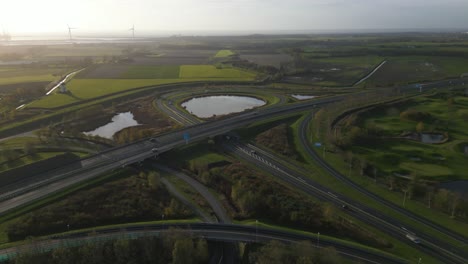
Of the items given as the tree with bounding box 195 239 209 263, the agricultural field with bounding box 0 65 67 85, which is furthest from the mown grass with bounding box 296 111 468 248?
the agricultural field with bounding box 0 65 67 85

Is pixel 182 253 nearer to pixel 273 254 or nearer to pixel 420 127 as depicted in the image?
pixel 273 254

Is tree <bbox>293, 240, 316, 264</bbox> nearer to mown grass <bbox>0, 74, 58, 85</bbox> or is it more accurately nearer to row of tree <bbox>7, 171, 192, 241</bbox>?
row of tree <bbox>7, 171, 192, 241</bbox>

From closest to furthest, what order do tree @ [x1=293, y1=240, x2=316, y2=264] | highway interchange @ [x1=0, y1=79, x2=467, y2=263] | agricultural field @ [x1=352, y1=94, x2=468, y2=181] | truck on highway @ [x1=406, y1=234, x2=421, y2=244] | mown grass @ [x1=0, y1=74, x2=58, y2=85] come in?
tree @ [x1=293, y1=240, x2=316, y2=264], truck on highway @ [x1=406, y1=234, x2=421, y2=244], highway interchange @ [x1=0, y1=79, x2=467, y2=263], agricultural field @ [x1=352, y1=94, x2=468, y2=181], mown grass @ [x1=0, y1=74, x2=58, y2=85]

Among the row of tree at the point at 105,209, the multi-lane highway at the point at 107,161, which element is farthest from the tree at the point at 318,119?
the row of tree at the point at 105,209

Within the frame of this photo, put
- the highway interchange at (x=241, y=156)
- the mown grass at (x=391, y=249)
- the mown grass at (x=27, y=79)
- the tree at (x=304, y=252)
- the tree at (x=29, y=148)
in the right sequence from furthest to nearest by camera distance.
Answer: the mown grass at (x=27, y=79)
the tree at (x=29, y=148)
the highway interchange at (x=241, y=156)
the mown grass at (x=391, y=249)
the tree at (x=304, y=252)

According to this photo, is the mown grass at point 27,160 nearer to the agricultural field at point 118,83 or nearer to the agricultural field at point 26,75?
the agricultural field at point 118,83
